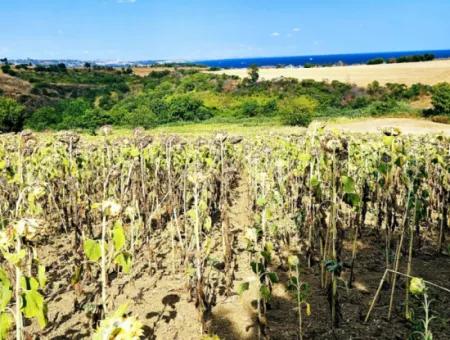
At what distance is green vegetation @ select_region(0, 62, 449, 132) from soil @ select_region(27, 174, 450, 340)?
35576 millimetres

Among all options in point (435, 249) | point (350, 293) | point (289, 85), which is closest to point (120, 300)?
point (350, 293)

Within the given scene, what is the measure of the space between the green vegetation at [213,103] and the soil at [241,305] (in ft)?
117

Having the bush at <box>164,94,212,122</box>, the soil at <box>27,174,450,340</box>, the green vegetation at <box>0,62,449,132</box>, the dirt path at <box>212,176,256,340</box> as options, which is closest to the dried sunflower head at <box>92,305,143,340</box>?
the soil at <box>27,174,450,340</box>

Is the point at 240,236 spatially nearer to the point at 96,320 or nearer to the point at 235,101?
the point at 96,320

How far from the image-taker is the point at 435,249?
6.45 m

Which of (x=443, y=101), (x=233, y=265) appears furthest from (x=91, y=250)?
(x=443, y=101)

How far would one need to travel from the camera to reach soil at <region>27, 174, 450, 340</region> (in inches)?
164

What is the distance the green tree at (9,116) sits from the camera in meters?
46.5

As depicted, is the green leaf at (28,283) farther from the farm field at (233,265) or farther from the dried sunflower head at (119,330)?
the dried sunflower head at (119,330)

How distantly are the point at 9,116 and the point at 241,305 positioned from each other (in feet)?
157

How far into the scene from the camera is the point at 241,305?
475 cm

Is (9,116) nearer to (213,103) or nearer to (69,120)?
(69,120)

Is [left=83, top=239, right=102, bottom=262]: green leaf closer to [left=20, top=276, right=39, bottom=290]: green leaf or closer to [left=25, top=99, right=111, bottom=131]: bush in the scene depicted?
[left=20, top=276, right=39, bottom=290]: green leaf

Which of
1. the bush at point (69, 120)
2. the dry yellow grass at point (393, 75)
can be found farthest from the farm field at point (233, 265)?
the dry yellow grass at point (393, 75)
